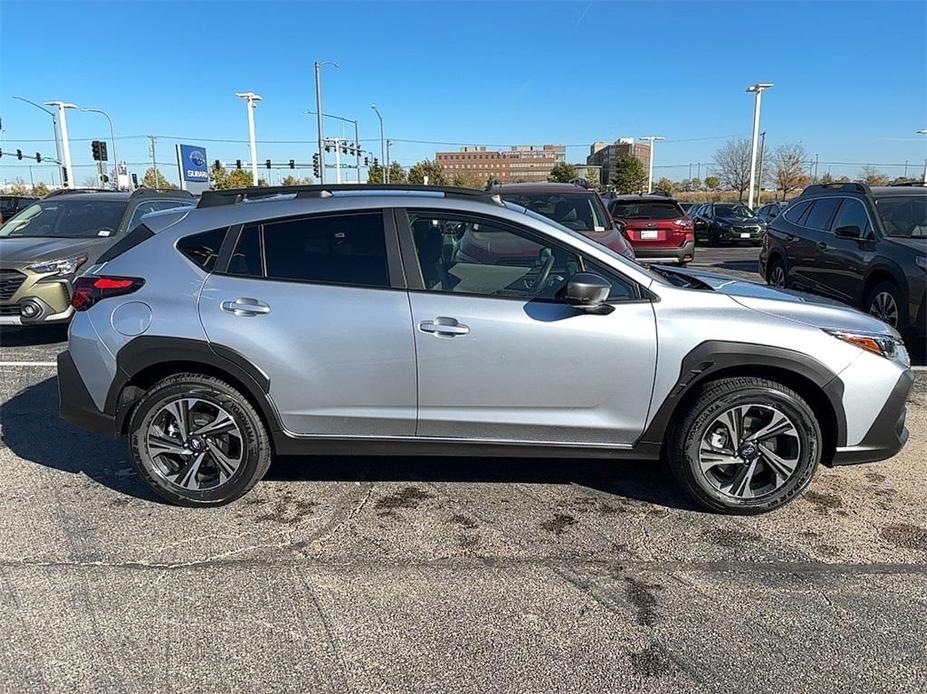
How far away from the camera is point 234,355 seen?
3.59m

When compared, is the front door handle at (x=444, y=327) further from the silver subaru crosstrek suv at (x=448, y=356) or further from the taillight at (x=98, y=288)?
the taillight at (x=98, y=288)

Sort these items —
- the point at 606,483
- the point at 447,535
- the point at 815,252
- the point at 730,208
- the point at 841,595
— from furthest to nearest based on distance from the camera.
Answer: the point at 730,208 → the point at 815,252 → the point at 606,483 → the point at 447,535 → the point at 841,595

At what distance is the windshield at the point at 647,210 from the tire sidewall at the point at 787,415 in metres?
10.1

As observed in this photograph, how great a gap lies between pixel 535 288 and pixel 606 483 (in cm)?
136

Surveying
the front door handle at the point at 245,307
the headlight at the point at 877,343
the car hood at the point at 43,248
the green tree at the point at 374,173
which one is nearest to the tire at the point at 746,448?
the headlight at the point at 877,343

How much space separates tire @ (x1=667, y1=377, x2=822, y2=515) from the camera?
11.5ft

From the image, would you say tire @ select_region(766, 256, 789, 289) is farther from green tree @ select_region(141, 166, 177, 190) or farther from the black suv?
green tree @ select_region(141, 166, 177, 190)

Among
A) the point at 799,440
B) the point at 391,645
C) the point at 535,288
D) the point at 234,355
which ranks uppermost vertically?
the point at 535,288

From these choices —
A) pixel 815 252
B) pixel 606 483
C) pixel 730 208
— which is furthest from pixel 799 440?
pixel 730 208

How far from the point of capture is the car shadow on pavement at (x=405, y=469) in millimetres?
4074

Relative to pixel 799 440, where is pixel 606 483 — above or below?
below

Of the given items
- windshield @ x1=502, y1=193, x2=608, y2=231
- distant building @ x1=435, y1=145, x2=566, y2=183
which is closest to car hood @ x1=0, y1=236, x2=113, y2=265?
windshield @ x1=502, y1=193, x2=608, y2=231

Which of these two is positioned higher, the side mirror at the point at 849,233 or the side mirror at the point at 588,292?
the side mirror at the point at 849,233

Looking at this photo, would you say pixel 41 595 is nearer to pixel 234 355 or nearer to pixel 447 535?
pixel 234 355
